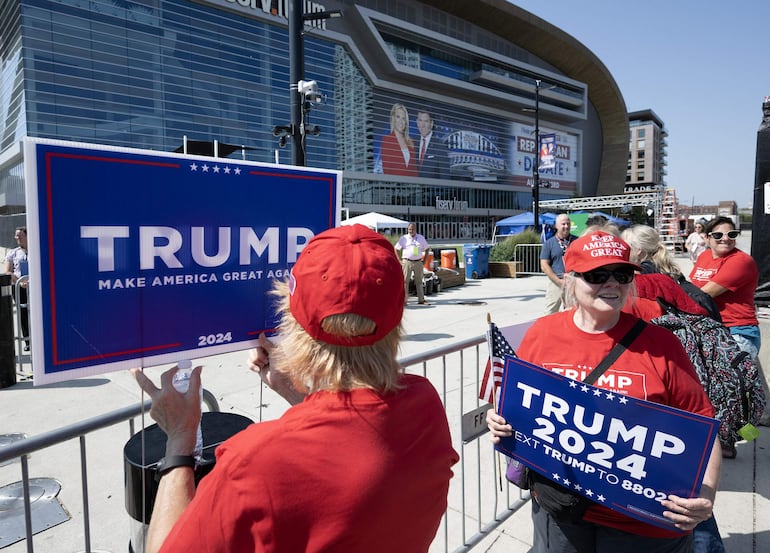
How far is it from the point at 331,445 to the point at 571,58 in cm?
7771

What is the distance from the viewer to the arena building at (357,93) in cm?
3128

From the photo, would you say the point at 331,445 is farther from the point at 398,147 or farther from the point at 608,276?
the point at 398,147

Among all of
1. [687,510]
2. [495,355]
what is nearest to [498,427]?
[495,355]

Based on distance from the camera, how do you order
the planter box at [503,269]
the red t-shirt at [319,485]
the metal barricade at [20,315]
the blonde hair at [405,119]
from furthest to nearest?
the blonde hair at [405,119] → the planter box at [503,269] → the metal barricade at [20,315] → the red t-shirt at [319,485]

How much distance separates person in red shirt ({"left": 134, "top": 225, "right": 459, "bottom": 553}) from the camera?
0.89 meters

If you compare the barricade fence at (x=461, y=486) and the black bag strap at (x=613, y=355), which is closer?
the barricade fence at (x=461, y=486)

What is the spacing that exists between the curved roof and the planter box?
44582mm

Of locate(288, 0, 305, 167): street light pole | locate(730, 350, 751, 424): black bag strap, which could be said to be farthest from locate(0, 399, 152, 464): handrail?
locate(288, 0, 305, 167): street light pole

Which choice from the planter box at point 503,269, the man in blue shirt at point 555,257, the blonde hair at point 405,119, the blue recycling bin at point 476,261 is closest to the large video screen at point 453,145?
the blonde hair at point 405,119

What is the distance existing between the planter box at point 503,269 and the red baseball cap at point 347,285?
1810cm

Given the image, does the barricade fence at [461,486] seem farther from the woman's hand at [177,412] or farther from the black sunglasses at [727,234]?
the black sunglasses at [727,234]

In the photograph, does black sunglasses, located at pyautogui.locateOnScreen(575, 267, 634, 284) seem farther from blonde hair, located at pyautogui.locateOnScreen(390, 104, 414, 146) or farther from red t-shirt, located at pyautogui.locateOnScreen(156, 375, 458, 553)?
blonde hair, located at pyautogui.locateOnScreen(390, 104, 414, 146)

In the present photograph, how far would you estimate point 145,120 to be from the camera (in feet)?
110

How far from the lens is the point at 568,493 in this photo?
180cm
